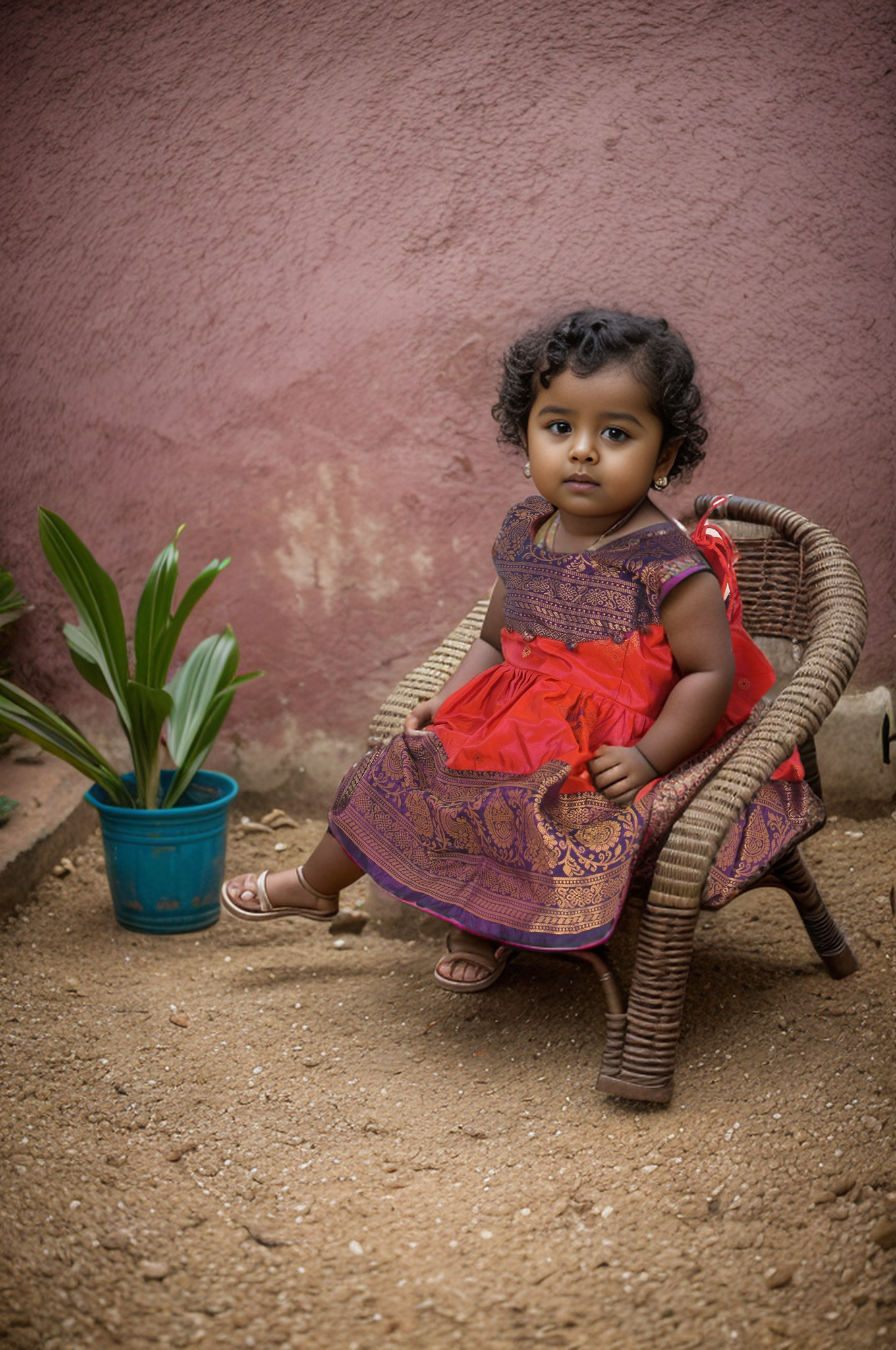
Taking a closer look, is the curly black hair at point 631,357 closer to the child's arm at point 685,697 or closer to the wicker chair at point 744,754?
the child's arm at point 685,697

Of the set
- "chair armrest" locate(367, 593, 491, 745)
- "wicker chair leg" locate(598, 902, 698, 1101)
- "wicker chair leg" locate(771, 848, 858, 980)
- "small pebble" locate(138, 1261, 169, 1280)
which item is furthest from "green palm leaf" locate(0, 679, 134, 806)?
"wicker chair leg" locate(771, 848, 858, 980)

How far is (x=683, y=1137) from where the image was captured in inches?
73.5

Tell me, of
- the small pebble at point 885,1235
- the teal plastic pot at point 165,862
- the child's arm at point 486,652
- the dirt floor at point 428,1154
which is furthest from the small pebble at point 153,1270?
the teal plastic pot at point 165,862

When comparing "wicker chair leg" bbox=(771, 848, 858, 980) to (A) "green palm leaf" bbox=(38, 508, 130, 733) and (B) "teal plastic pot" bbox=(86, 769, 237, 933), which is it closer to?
(B) "teal plastic pot" bbox=(86, 769, 237, 933)

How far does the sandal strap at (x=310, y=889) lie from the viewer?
7.34ft

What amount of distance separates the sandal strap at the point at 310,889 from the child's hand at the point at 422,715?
373 millimetres

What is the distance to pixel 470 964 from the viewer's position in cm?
219

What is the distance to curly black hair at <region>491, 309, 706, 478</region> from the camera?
2.06m

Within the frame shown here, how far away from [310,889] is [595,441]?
1.08 m

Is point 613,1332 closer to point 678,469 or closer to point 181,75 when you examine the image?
point 678,469

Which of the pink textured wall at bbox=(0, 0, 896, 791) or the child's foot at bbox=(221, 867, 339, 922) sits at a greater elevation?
the pink textured wall at bbox=(0, 0, 896, 791)

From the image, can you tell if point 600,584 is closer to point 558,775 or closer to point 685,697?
point 685,697

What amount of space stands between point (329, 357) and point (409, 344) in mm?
242

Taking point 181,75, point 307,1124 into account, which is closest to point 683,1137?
point 307,1124
